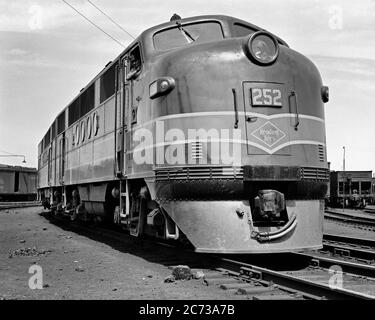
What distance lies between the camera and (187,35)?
26.1 ft

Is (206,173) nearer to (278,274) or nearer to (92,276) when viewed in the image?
(278,274)

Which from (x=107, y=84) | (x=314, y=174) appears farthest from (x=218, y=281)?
(x=107, y=84)

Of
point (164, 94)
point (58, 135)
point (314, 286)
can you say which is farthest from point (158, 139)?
point (58, 135)

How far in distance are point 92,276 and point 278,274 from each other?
2539mm

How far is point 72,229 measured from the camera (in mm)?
14477

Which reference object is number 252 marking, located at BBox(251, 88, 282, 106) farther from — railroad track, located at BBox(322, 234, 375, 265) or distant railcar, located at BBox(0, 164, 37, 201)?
distant railcar, located at BBox(0, 164, 37, 201)

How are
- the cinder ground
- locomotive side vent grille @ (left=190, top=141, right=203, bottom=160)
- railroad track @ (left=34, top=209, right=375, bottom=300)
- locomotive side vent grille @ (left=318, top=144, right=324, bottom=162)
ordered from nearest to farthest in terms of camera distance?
railroad track @ (left=34, top=209, right=375, bottom=300) → the cinder ground → locomotive side vent grille @ (left=190, top=141, right=203, bottom=160) → locomotive side vent grille @ (left=318, top=144, right=324, bottom=162)

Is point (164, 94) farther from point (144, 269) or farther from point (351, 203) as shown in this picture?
point (351, 203)

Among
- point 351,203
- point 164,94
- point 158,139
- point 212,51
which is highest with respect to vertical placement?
point 212,51

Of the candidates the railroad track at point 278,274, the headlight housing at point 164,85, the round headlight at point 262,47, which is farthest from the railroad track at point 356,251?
the headlight housing at point 164,85

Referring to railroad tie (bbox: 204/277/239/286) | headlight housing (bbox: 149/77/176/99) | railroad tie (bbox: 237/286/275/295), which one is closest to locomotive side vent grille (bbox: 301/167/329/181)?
railroad tie (bbox: 204/277/239/286)

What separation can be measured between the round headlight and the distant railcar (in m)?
37.7

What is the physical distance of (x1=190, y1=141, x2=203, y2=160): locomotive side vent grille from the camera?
6.95 metres
